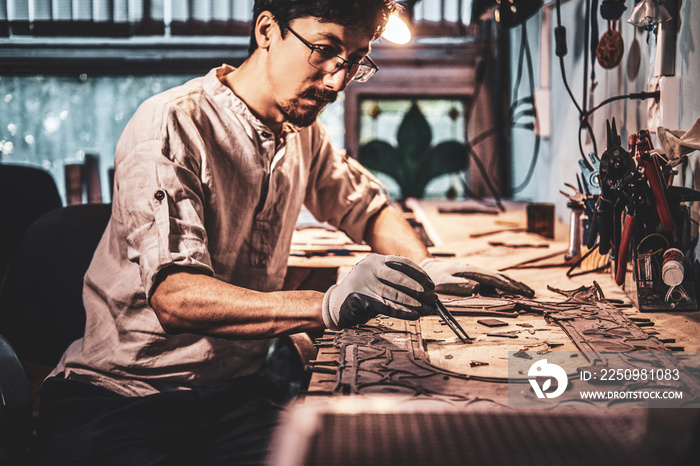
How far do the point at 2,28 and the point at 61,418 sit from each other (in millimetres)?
2593

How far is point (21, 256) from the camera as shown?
4.84ft

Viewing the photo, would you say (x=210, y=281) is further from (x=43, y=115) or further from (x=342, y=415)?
(x=43, y=115)

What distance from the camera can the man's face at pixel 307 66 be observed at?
132 centimetres

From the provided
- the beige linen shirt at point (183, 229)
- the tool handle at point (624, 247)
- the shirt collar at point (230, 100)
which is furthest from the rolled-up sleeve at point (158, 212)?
the tool handle at point (624, 247)

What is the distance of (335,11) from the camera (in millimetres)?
1292

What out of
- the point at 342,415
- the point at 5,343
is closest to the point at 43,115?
the point at 5,343

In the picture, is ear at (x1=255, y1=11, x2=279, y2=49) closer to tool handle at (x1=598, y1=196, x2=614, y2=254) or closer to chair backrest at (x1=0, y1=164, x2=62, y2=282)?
tool handle at (x1=598, y1=196, x2=614, y2=254)

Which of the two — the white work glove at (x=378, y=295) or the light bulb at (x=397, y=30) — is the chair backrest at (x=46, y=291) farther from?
the light bulb at (x=397, y=30)

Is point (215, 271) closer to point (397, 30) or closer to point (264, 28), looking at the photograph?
point (264, 28)

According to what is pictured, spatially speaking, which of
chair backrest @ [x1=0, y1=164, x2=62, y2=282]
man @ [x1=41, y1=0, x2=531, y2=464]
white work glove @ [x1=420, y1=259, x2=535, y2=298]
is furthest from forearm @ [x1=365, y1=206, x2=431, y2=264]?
chair backrest @ [x1=0, y1=164, x2=62, y2=282]

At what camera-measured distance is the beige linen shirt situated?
1134mm

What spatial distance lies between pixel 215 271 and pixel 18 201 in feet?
3.52

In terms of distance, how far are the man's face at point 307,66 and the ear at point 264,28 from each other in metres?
0.03

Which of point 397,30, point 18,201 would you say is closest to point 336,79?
point 397,30
